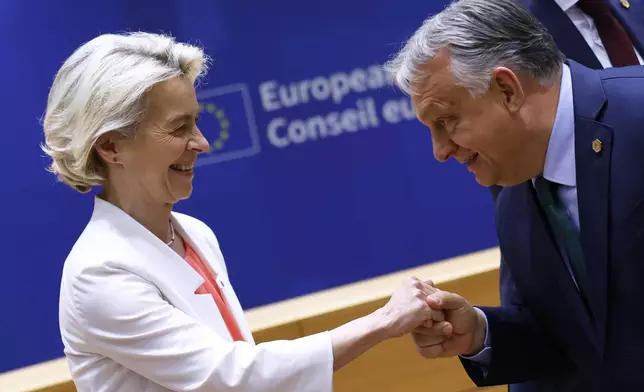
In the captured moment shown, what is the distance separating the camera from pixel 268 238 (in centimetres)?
436

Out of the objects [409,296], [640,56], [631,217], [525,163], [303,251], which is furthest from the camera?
[303,251]

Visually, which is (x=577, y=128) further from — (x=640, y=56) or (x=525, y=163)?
(x=640, y=56)

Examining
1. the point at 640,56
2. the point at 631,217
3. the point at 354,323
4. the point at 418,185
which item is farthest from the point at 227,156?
the point at 631,217

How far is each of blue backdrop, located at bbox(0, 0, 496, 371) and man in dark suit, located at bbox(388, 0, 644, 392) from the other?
2.21 meters

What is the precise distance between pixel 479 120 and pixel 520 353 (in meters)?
0.56

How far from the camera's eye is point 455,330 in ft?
7.14

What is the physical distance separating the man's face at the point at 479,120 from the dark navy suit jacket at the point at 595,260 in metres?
0.11

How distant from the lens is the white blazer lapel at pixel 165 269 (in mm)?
1960

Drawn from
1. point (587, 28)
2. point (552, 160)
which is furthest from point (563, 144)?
point (587, 28)

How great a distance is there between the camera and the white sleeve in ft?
6.07

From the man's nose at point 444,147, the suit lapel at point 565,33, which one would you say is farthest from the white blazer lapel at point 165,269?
the suit lapel at point 565,33

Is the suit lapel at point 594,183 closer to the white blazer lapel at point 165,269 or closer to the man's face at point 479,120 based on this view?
the man's face at point 479,120

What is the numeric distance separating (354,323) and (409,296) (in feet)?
0.58

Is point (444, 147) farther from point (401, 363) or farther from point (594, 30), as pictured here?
point (401, 363)
